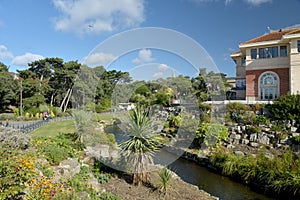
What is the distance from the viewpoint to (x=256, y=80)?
2089 cm

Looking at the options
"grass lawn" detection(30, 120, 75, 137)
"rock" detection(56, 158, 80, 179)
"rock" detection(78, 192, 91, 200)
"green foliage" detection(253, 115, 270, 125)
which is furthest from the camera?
"green foliage" detection(253, 115, 270, 125)

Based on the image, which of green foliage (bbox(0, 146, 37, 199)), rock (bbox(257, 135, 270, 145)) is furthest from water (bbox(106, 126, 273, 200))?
rock (bbox(257, 135, 270, 145))

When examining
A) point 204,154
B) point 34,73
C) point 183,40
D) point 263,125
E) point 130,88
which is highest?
point 34,73

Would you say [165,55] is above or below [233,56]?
below

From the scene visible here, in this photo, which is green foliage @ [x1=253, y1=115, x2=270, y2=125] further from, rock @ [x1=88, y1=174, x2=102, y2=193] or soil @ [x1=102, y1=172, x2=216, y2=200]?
rock @ [x1=88, y1=174, x2=102, y2=193]

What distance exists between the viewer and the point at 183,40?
8414 millimetres

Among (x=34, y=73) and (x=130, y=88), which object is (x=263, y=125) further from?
(x=34, y=73)

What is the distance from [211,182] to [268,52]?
16012 millimetres

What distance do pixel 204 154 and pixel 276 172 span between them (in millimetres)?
4092

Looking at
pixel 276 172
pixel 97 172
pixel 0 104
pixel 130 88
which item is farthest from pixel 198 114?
pixel 0 104

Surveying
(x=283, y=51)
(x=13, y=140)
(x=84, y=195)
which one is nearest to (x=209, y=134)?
(x=84, y=195)

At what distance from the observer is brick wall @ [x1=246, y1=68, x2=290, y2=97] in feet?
64.1

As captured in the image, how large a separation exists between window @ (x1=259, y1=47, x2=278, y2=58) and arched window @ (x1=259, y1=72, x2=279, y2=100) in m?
1.61

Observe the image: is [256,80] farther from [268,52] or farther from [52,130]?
[52,130]
